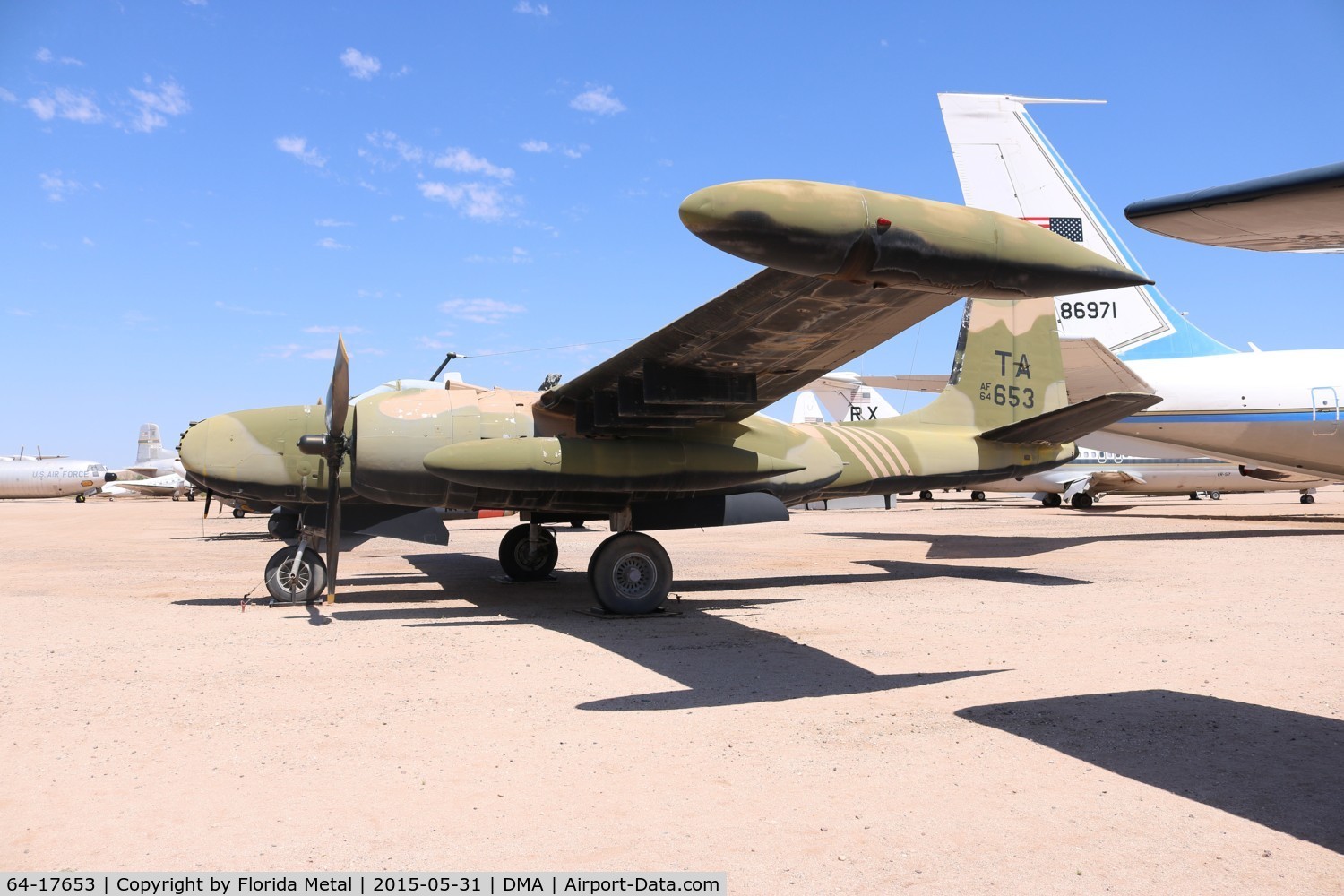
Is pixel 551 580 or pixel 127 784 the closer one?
pixel 127 784

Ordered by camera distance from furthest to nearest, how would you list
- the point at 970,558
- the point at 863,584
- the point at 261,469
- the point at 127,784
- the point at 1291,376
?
the point at 1291,376, the point at 970,558, the point at 863,584, the point at 261,469, the point at 127,784

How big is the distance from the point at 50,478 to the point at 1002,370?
80550 millimetres

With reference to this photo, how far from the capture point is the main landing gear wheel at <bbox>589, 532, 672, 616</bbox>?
12.2m

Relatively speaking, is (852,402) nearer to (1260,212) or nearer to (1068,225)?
(1068,225)

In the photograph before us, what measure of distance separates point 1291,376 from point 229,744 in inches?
1106

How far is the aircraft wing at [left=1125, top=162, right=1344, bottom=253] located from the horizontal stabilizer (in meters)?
11.8

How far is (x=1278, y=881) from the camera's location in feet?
12.6

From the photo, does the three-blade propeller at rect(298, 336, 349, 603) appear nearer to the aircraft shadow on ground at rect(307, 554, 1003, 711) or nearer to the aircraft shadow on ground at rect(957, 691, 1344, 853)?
the aircraft shadow on ground at rect(307, 554, 1003, 711)

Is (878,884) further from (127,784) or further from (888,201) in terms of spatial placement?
(127,784)

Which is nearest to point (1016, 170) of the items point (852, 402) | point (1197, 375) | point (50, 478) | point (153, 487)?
point (1197, 375)

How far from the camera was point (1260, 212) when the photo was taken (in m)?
3.97

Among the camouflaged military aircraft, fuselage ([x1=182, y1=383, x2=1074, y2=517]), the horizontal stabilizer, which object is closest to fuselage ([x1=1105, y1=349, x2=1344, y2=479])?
the horizontal stabilizer

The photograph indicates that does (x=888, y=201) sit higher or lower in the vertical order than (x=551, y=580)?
higher

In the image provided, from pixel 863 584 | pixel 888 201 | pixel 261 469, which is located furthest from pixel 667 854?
pixel 863 584
